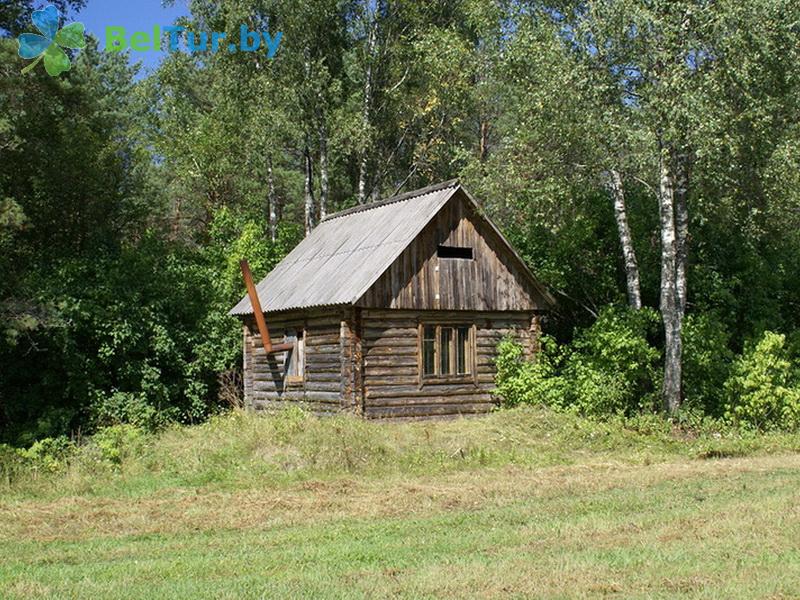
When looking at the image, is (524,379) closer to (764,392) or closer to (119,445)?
(764,392)

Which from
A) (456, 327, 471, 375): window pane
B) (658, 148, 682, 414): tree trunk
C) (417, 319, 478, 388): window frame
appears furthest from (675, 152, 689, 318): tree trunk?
(456, 327, 471, 375): window pane

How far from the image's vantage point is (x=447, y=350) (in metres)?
22.4

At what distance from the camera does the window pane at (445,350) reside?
22297mm

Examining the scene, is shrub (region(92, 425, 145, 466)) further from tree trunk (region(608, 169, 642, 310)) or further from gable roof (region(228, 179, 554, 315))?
tree trunk (region(608, 169, 642, 310))

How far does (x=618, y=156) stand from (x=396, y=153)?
15.8 m

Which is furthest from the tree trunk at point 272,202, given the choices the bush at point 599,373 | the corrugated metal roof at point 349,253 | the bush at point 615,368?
the bush at point 615,368

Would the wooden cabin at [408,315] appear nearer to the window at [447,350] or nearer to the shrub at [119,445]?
the window at [447,350]

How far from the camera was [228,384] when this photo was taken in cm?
2767

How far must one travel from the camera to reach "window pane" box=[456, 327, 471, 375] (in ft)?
74.1

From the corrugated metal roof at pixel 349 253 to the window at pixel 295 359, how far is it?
33.7 inches

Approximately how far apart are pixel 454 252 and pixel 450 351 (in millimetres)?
2443

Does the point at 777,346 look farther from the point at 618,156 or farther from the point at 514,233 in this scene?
the point at 514,233

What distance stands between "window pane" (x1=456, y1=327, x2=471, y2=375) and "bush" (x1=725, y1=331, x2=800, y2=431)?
6.23 metres

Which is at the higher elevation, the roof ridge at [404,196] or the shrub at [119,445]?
the roof ridge at [404,196]
